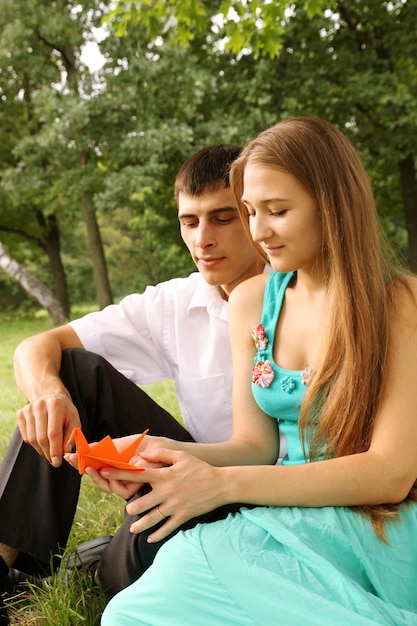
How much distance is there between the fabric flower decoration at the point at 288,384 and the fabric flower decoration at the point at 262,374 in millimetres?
48

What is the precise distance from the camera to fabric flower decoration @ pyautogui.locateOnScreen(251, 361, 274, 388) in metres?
2.08

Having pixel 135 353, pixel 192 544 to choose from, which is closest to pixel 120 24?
pixel 135 353

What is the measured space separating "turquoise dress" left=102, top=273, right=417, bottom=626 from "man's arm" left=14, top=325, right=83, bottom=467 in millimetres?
600

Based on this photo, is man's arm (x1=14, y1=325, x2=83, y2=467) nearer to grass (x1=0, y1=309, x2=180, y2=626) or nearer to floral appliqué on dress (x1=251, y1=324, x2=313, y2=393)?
grass (x1=0, y1=309, x2=180, y2=626)

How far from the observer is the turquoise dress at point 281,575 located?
58.8 inches

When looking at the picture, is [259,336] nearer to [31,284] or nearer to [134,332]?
[134,332]

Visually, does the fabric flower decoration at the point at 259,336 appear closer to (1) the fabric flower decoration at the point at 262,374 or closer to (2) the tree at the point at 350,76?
(1) the fabric flower decoration at the point at 262,374

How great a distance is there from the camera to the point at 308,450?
2.01 meters

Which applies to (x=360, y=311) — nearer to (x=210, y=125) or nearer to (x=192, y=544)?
(x=192, y=544)

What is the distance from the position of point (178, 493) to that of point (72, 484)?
24.8 inches

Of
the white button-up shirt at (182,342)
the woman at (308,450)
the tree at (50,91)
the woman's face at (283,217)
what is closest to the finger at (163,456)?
the woman at (308,450)

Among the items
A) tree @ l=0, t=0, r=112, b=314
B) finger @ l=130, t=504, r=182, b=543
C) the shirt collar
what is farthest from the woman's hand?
tree @ l=0, t=0, r=112, b=314

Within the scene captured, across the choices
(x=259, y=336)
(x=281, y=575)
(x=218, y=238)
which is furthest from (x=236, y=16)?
(x=281, y=575)

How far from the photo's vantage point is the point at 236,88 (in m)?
12.7
